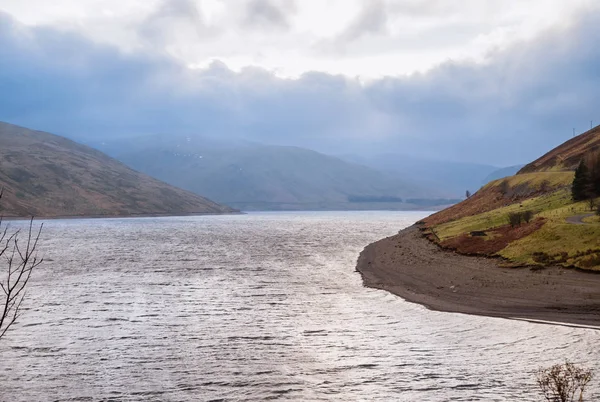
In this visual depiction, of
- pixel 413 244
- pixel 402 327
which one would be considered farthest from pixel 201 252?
pixel 402 327

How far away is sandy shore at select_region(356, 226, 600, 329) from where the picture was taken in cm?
4022

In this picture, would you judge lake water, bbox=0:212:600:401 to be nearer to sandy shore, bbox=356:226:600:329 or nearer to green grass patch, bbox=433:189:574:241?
sandy shore, bbox=356:226:600:329

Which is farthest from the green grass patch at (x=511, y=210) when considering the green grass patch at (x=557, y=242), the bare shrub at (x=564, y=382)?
the bare shrub at (x=564, y=382)

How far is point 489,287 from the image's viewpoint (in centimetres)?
5000

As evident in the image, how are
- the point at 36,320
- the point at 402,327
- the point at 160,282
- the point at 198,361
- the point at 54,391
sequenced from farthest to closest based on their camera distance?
the point at 160,282, the point at 36,320, the point at 402,327, the point at 198,361, the point at 54,391

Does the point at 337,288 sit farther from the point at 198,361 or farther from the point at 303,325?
the point at 198,361

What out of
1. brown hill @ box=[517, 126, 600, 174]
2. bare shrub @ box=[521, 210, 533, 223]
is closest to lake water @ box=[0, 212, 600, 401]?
bare shrub @ box=[521, 210, 533, 223]

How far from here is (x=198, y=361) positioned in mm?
29703

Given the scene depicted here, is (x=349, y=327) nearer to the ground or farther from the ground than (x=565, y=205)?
nearer to the ground

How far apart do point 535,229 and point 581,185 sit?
70.5ft

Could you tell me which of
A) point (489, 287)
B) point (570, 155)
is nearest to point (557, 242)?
point (489, 287)

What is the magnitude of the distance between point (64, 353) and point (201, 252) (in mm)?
69963

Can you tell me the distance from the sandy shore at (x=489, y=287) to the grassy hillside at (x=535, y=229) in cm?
257

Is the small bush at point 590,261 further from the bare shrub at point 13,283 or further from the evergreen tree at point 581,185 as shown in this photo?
the bare shrub at point 13,283
